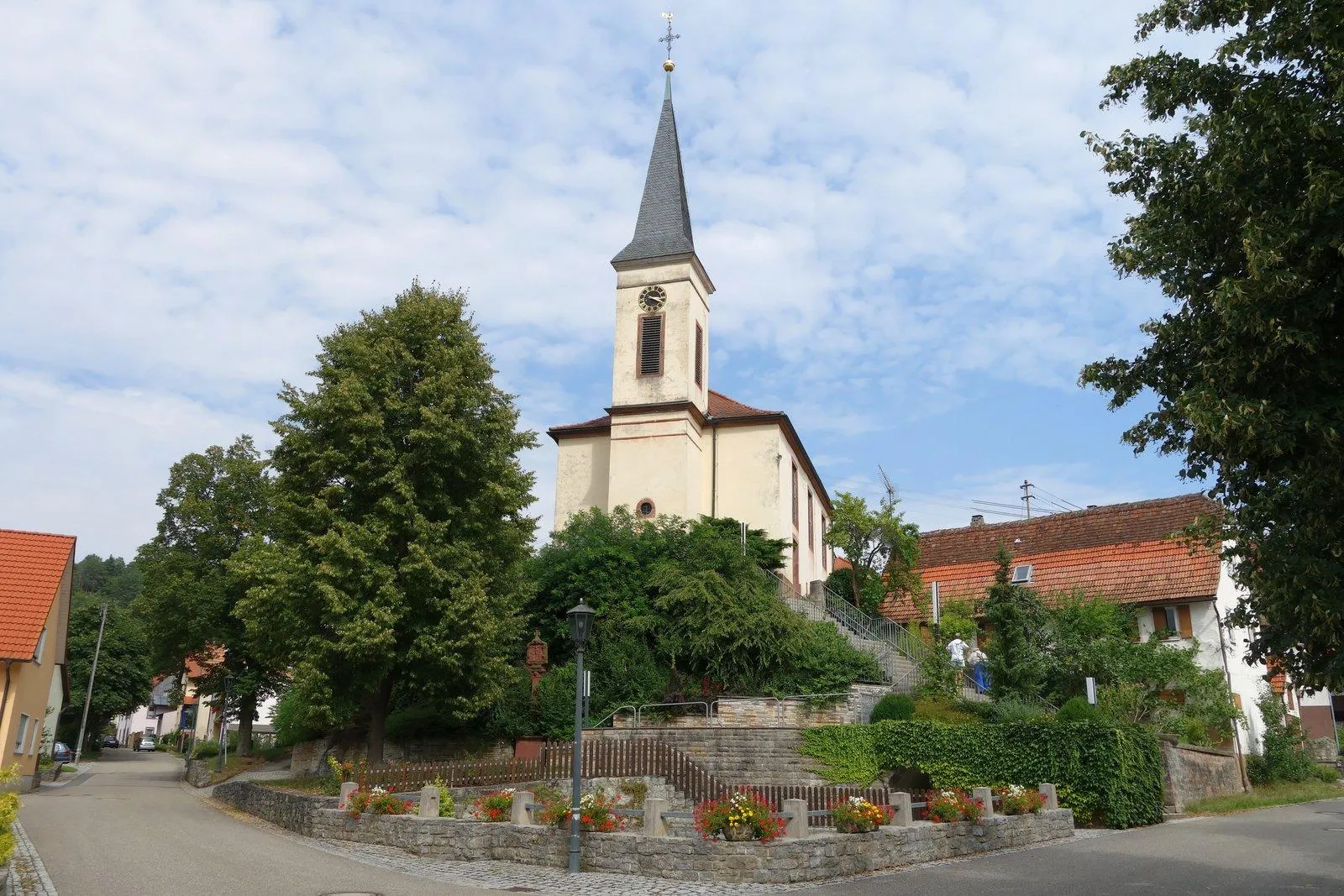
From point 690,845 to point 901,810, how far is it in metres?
3.91

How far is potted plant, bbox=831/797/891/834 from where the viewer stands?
1289 centimetres

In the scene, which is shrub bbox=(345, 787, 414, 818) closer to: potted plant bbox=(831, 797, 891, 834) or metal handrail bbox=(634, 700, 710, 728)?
potted plant bbox=(831, 797, 891, 834)

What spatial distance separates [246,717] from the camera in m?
33.2

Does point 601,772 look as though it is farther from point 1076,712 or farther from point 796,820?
point 1076,712

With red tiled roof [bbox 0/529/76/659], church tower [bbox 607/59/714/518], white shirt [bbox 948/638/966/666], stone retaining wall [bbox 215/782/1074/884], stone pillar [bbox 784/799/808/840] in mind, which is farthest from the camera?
church tower [bbox 607/59/714/518]

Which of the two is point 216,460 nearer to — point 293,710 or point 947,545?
point 293,710

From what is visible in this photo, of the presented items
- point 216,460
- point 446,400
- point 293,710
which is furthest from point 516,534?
point 216,460

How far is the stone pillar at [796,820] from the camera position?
12.0 metres

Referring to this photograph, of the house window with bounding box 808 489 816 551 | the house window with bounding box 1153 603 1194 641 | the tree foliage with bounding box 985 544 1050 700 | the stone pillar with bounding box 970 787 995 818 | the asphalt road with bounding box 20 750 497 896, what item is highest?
the house window with bounding box 808 489 816 551

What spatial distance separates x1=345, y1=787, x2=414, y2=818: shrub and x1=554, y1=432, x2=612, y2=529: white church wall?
776 inches

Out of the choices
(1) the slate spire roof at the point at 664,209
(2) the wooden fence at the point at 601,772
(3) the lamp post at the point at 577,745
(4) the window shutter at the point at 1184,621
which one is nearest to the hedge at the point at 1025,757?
(2) the wooden fence at the point at 601,772

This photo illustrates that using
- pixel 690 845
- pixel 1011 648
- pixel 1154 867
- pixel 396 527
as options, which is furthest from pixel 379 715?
pixel 1154 867

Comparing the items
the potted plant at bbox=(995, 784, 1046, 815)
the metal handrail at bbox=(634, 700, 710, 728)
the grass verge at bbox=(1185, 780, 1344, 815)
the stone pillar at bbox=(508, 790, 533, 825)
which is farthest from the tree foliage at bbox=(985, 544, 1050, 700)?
the stone pillar at bbox=(508, 790, 533, 825)

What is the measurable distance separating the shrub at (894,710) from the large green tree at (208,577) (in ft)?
58.9
